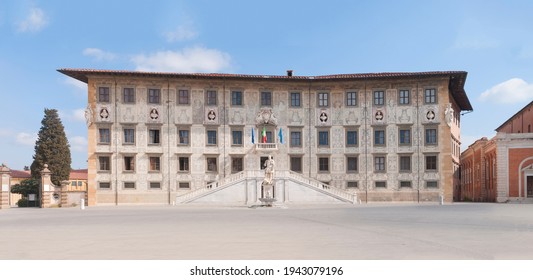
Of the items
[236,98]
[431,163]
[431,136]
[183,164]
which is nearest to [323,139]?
[236,98]

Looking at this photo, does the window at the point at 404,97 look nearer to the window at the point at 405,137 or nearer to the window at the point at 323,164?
the window at the point at 405,137

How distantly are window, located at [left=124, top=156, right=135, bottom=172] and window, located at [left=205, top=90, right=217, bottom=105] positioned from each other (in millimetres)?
8200

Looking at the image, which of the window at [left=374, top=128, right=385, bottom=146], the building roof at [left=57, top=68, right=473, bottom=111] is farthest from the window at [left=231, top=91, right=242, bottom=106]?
the window at [left=374, top=128, right=385, bottom=146]

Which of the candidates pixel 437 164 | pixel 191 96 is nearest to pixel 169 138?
pixel 191 96

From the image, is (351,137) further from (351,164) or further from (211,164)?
(211,164)

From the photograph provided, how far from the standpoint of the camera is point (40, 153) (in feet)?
208

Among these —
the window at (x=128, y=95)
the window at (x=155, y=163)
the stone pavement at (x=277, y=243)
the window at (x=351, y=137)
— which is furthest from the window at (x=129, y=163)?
the stone pavement at (x=277, y=243)

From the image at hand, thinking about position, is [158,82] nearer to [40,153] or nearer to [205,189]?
[205,189]

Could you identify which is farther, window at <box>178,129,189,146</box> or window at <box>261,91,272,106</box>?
window at <box>261,91,272,106</box>

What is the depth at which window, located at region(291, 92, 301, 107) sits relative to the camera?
47.7 meters

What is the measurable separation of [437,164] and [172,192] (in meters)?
23.3

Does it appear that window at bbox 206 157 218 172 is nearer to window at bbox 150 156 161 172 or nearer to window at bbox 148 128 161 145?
window at bbox 150 156 161 172

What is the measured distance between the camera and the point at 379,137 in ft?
154

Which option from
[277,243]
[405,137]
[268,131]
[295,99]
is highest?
[295,99]
